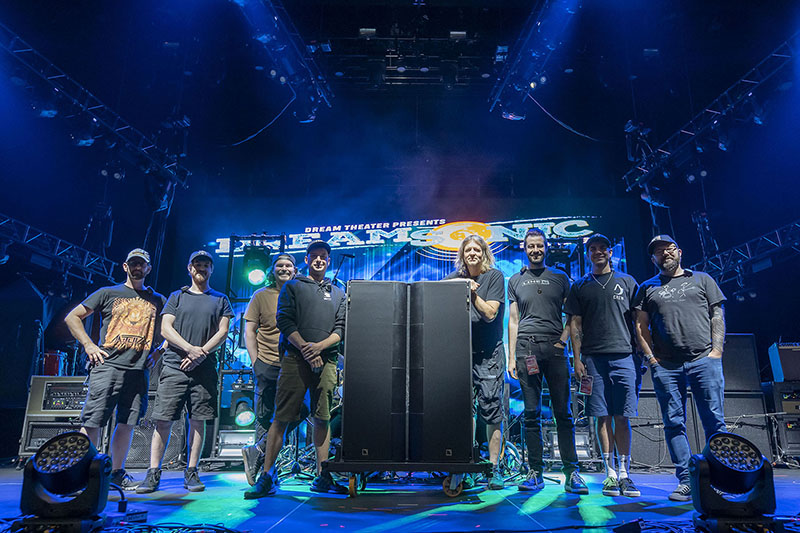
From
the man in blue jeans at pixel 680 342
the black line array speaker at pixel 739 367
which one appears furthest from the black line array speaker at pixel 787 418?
the man in blue jeans at pixel 680 342

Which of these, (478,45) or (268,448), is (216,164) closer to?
(478,45)

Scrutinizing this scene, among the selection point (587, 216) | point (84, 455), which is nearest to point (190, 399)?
point (84, 455)

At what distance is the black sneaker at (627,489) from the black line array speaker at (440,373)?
1212 millimetres

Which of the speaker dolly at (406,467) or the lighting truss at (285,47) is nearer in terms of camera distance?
the speaker dolly at (406,467)

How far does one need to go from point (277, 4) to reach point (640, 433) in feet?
26.9

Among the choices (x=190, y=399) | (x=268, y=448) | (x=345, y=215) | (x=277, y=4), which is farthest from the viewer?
(x=345, y=215)

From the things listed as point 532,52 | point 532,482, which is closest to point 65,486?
point 532,482

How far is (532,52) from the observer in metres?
8.97

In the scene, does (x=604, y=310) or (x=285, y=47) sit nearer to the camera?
(x=604, y=310)

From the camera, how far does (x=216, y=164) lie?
1171 centimetres

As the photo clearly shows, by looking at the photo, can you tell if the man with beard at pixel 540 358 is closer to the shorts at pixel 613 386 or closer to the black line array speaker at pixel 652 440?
the shorts at pixel 613 386

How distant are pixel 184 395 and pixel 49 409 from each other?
129 inches

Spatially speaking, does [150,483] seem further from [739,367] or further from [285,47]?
[285,47]

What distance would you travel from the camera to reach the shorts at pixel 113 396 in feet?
12.4
